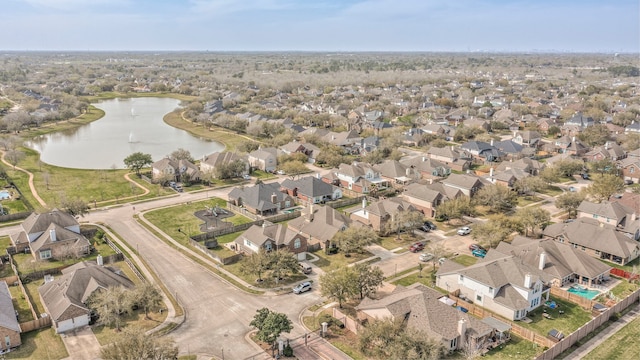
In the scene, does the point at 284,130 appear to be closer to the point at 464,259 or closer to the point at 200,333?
the point at 464,259

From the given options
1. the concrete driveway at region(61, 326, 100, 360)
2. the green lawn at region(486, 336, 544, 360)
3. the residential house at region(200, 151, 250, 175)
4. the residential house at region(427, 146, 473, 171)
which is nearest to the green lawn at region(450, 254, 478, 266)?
the green lawn at region(486, 336, 544, 360)

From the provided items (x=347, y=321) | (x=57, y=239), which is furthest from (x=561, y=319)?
(x=57, y=239)

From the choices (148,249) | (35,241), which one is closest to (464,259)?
(148,249)

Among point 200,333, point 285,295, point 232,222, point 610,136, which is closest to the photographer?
point 200,333

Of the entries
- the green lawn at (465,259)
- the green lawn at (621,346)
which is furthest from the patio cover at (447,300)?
the green lawn at (621,346)

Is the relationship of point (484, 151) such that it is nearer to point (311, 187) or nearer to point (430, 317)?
point (311, 187)
